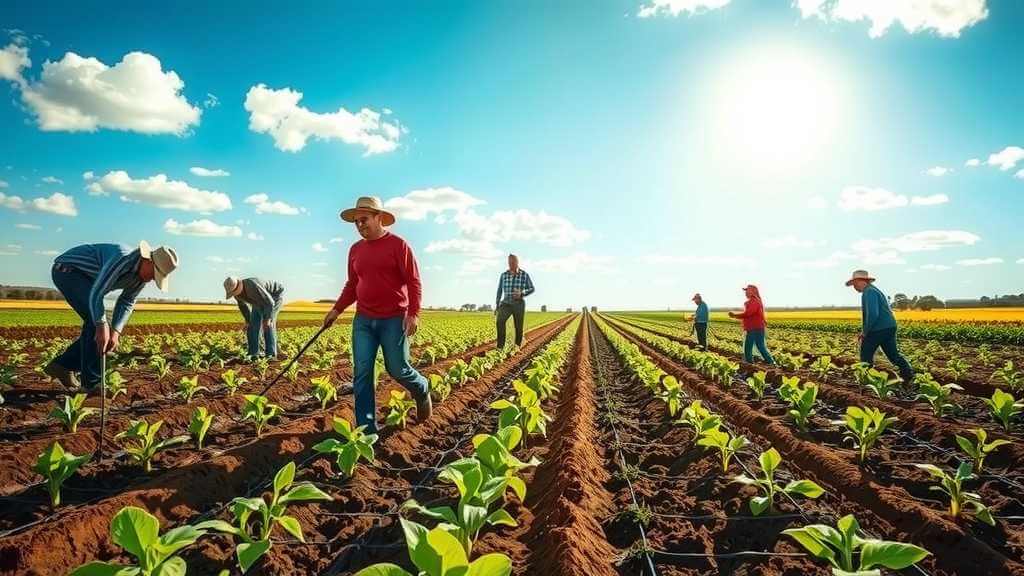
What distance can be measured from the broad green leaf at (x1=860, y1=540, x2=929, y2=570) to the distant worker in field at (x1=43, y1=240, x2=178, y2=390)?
18.1ft

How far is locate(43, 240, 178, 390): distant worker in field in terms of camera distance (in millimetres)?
4883

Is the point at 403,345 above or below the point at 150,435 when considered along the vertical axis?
above

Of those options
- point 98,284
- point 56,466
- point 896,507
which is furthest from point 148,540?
point 896,507

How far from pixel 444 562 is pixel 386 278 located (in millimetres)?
3491

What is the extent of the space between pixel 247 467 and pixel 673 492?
3392mm

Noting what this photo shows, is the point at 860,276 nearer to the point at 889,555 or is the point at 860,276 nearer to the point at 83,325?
the point at 889,555

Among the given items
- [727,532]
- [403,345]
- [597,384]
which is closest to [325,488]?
[403,345]

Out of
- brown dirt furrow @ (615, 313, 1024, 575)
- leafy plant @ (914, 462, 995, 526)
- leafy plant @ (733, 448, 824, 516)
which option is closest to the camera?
brown dirt furrow @ (615, 313, 1024, 575)

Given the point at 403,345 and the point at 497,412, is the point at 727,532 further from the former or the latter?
the point at 497,412

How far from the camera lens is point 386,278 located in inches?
199

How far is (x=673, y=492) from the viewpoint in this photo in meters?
4.09

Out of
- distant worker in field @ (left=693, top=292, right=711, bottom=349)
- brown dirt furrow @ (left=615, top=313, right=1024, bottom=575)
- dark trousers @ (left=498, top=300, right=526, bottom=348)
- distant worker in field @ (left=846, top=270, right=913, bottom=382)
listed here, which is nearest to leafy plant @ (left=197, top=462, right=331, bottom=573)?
brown dirt furrow @ (left=615, top=313, right=1024, bottom=575)

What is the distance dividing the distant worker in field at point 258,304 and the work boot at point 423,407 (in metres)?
5.36

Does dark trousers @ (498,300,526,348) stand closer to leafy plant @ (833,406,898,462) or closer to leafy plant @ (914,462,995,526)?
leafy plant @ (833,406,898,462)
